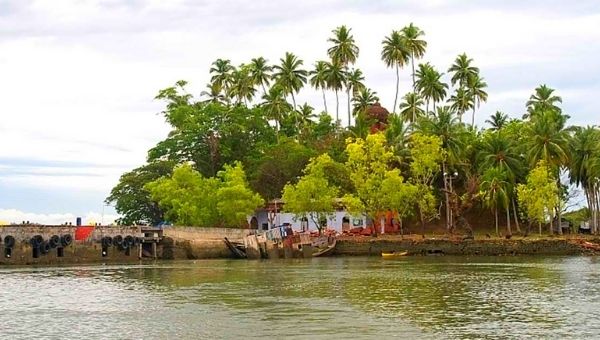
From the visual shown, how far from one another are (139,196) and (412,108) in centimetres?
4135

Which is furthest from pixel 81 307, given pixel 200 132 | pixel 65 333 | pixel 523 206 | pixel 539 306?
pixel 200 132

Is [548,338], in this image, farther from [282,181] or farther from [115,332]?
[282,181]

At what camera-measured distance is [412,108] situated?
375ft

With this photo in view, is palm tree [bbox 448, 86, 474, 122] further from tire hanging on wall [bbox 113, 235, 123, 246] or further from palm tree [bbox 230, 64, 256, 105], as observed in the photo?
tire hanging on wall [bbox 113, 235, 123, 246]

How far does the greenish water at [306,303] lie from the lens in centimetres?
2891

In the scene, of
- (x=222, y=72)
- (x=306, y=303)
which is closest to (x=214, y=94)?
(x=222, y=72)

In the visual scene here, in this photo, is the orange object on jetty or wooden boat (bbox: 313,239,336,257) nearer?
the orange object on jetty

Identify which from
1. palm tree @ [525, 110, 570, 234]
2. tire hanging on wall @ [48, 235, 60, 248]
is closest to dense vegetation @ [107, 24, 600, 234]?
palm tree @ [525, 110, 570, 234]

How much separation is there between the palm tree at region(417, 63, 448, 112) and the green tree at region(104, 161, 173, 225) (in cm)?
3749

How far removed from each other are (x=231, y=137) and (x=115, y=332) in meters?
80.2

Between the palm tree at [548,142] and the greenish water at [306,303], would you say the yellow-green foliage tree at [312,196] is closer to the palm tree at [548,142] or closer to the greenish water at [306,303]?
the palm tree at [548,142]

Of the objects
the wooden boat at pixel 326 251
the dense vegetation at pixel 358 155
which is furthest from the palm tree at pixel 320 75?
the wooden boat at pixel 326 251

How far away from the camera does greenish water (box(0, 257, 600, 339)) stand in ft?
94.8

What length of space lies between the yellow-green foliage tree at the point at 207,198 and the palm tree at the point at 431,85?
32988mm
